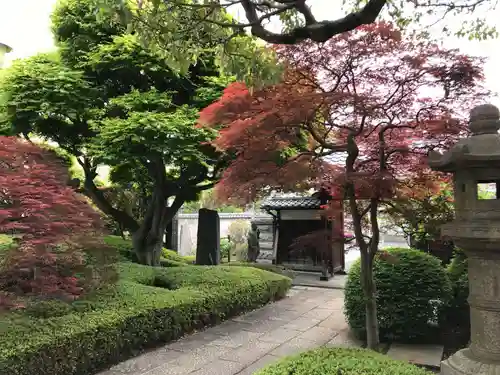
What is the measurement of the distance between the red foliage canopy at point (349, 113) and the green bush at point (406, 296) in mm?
1559

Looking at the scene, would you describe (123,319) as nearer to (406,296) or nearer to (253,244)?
(406,296)

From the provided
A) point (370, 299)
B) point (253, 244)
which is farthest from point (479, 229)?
point (253, 244)

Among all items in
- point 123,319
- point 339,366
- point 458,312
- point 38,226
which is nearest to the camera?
point 339,366

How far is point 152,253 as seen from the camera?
937 centimetres

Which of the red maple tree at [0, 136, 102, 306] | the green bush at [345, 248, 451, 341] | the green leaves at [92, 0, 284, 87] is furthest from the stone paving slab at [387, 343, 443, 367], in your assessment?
the red maple tree at [0, 136, 102, 306]

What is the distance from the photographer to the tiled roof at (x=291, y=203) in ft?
39.1

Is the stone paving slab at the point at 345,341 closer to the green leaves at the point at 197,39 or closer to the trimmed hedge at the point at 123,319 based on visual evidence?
the trimmed hedge at the point at 123,319

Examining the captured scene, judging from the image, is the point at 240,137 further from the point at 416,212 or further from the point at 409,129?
the point at 416,212

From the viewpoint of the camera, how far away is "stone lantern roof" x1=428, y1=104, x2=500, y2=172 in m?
2.92

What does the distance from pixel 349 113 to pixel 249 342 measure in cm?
335

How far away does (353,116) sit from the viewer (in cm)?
418

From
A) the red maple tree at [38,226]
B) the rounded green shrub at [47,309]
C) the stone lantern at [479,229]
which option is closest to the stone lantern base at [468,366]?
the stone lantern at [479,229]

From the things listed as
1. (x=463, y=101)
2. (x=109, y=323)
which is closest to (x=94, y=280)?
(x=109, y=323)

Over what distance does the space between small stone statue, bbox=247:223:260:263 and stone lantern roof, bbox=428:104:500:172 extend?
11125mm
